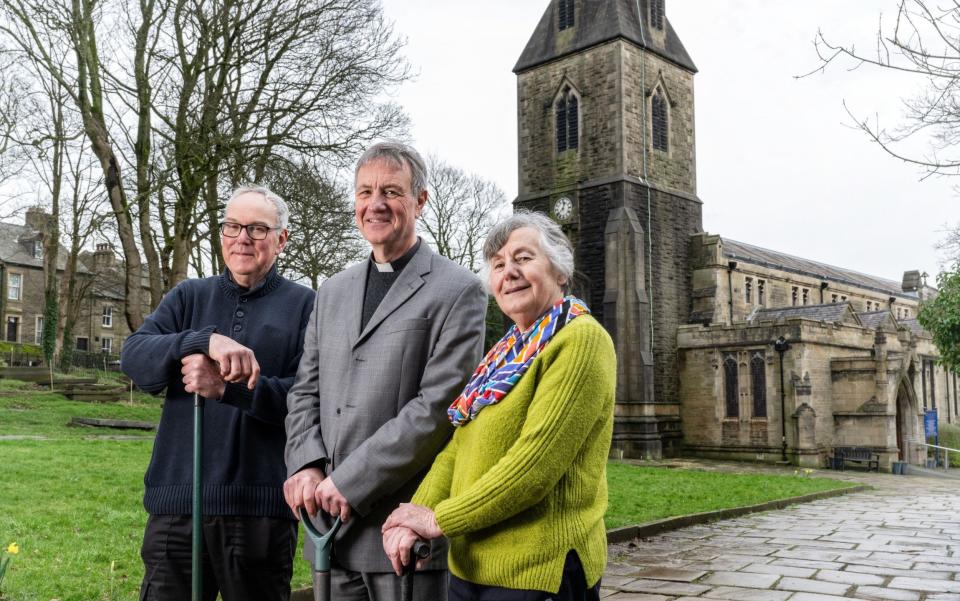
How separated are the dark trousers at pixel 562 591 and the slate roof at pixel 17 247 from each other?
157ft

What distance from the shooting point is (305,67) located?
1695cm

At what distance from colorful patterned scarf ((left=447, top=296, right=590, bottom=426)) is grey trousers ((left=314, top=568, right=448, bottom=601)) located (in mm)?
545

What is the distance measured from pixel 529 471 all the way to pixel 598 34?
3071 cm

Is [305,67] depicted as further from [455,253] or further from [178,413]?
[455,253]

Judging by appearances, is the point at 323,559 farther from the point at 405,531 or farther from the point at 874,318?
the point at 874,318

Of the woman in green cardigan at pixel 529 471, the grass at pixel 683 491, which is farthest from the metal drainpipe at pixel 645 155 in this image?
the woman in green cardigan at pixel 529 471

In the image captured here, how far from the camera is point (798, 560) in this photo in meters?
8.08

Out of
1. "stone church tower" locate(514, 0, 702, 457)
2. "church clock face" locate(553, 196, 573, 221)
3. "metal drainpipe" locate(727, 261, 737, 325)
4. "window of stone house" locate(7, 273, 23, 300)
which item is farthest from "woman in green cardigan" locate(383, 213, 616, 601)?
"window of stone house" locate(7, 273, 23, 300)

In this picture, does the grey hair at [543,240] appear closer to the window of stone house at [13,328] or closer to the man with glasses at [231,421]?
the man with glasses at [231,421]

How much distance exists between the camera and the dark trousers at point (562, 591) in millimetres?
2514

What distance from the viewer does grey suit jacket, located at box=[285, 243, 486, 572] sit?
279 cm

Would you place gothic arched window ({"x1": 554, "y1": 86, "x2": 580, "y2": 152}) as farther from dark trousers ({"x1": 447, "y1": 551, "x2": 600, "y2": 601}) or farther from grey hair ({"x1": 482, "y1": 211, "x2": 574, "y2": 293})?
dark trousers ({"x1": 447, "y1": 551, "x2": 600, "y2": 601})

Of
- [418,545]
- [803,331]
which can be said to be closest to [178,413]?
[418,545]

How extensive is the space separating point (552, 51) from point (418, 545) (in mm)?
31963
